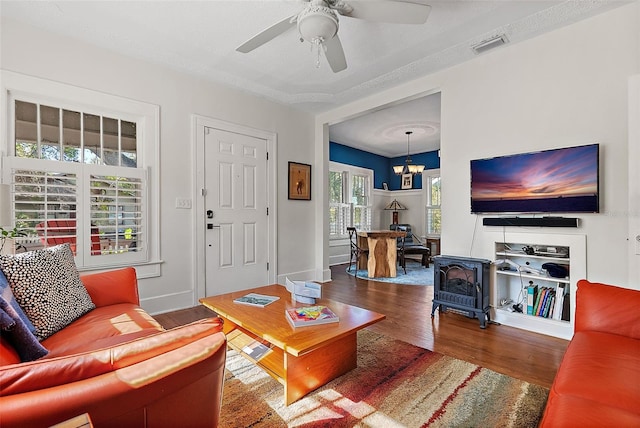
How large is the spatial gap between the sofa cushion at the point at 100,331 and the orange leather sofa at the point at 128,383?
40 cm

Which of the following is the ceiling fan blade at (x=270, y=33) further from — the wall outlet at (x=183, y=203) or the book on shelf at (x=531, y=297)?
the book on shelf at (x=531, y=297)

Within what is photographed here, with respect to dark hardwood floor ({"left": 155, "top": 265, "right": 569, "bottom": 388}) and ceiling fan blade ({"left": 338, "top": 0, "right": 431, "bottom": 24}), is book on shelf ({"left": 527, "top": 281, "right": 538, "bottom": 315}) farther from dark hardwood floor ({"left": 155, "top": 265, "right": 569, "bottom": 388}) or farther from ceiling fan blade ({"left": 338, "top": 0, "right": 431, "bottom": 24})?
ceiling fan blade ({"left": 338, "top": 0, "right": 431, "bottom": 24})

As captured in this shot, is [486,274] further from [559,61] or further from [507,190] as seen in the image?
[559,61]

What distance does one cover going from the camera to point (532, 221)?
9.15ft

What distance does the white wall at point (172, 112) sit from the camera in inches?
107

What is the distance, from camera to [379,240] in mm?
5195

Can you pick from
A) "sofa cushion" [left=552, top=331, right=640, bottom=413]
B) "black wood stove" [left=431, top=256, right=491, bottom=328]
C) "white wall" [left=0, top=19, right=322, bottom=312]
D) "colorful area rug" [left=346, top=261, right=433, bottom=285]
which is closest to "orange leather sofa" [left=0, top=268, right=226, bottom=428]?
"sofa cushion" [left=552, top=331, right=640, bottom=413]

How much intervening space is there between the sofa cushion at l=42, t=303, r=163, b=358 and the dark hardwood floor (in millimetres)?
1158

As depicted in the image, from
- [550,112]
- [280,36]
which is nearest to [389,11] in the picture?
[280,36]

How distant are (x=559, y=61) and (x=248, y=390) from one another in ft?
11.9

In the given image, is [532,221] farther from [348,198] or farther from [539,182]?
[348,198]

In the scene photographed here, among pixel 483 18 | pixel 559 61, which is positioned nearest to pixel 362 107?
pixel 483 18

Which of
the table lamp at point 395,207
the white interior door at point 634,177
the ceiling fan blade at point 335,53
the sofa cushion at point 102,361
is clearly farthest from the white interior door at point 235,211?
the table lamp at point 395,207

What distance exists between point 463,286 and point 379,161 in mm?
5431
